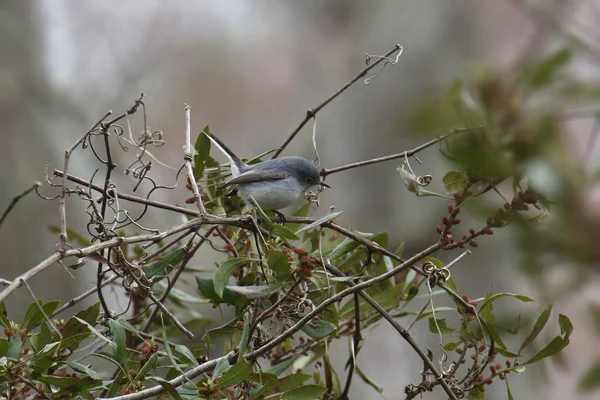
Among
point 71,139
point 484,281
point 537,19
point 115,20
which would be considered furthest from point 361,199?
point 537,19

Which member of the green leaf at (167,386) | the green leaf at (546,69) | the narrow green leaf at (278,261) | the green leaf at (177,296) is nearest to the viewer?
the green leaf at (546,69)

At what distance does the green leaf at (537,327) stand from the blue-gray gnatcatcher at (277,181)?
2.73 feet

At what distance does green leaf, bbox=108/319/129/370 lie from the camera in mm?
1007

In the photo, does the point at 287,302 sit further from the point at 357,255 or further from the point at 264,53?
the point at 264,53

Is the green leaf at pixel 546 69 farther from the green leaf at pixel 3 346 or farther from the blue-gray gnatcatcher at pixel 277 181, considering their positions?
the blue-gray gnatcatcher at pixel 277 181

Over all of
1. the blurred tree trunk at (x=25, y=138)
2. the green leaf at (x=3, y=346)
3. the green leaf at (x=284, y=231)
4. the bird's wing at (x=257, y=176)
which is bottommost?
the green leaf at (x=3, y=346)

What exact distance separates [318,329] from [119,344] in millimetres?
315

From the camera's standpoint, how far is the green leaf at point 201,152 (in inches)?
49.1

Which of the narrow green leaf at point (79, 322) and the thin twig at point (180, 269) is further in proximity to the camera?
the thin twig at point (180, 269)

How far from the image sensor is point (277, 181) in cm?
209

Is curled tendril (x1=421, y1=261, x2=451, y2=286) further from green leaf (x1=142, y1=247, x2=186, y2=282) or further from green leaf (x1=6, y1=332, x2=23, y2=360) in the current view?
green leaf (x1=6, y1=332, x2=23, y2=360)

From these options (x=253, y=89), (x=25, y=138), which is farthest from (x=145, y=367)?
(x=253, y=89)

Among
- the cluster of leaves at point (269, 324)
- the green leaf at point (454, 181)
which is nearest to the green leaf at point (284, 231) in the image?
the cluster of leaves at point (269, 324)

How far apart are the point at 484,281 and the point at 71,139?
3.09 metres
